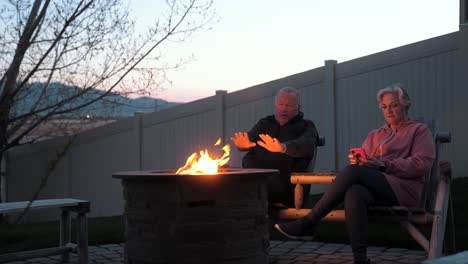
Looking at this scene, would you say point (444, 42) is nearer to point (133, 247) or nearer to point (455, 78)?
point (455, 78)

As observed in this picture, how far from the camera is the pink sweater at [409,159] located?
4.12m

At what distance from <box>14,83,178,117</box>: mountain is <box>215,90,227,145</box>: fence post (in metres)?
0.94

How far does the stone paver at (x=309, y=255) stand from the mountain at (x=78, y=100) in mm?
4528

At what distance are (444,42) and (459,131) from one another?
3.98ft

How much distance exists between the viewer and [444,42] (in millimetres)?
8461

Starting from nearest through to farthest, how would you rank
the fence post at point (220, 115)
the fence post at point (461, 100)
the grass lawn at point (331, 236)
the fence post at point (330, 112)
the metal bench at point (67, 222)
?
1. the metal bench at point (67, 222)
2. the grass lawn at point (331, 236)
3. the fence post at point (461, 100)
4. the fence post at point (330, 112)
5. the fence post at point (220, 115)

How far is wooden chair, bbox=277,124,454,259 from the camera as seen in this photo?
12.9 feet

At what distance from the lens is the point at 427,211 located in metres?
4.22

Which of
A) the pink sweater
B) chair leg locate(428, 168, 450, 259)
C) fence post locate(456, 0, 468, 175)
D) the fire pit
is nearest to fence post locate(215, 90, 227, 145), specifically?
fence post locate(456, 0, 468, 175)

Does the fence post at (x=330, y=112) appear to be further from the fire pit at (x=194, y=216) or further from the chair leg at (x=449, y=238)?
the fire pit at (x=194, y=216)

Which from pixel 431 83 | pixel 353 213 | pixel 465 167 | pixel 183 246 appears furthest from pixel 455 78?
pixel 183 246

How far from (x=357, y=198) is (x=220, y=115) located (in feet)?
22.1

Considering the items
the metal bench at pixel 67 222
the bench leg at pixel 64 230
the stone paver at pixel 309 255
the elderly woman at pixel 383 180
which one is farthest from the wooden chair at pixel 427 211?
the bench leg at pixel 64 230

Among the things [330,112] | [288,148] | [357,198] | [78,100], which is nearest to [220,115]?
[330,112]
